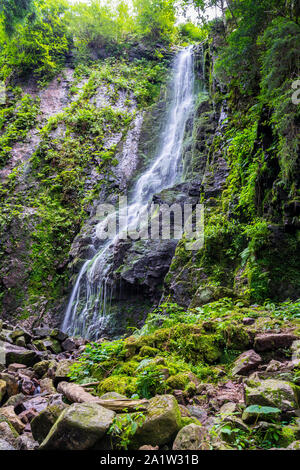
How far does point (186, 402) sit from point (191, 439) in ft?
2.48

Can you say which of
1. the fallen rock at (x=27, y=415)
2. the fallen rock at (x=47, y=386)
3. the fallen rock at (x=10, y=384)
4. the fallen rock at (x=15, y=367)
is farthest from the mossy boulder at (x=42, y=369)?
the fallen rock at (x=27, y=415)

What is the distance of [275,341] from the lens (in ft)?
9.23

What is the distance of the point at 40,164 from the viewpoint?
51.2 ft

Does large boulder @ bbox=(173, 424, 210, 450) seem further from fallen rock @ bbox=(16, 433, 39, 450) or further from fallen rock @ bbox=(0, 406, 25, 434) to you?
fallen rock @ bbox=(0, 406, 25, 434)

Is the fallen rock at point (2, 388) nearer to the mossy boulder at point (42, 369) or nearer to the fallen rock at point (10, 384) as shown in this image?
the fallen rock at point (10, 384)

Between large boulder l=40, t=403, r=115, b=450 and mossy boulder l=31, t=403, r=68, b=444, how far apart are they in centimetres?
36

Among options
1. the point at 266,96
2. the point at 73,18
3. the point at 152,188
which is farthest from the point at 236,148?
the point at 73,18

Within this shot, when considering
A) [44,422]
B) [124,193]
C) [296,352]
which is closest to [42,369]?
[44,422]

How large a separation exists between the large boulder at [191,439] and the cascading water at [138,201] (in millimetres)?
6982

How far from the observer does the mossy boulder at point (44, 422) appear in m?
2.16

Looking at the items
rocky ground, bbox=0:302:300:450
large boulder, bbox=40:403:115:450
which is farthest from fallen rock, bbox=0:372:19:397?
large boulder, bbox=40:403:115:450

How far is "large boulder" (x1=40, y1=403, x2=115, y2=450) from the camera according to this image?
5.70ft

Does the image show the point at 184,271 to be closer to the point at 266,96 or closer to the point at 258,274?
the point at 258,274

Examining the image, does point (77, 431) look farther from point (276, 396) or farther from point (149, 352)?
point (149, 352)
